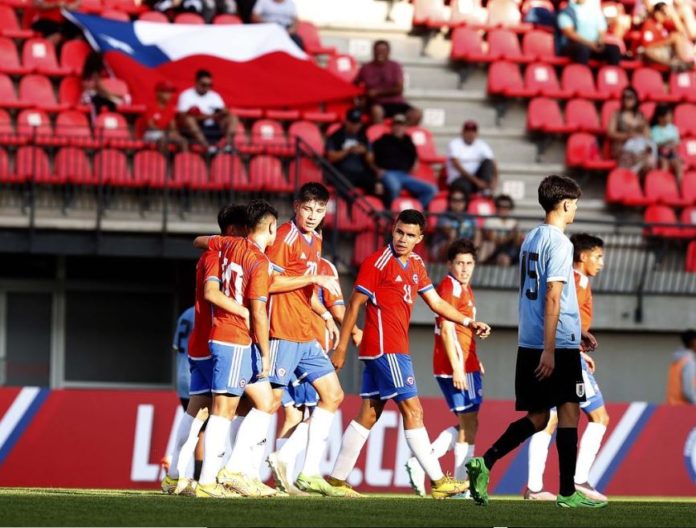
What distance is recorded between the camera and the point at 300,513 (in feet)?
28.3

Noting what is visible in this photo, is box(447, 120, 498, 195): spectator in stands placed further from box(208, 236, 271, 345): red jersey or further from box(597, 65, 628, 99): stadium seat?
box(208, 236, 271, 345): red jersey

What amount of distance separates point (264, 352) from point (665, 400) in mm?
9436

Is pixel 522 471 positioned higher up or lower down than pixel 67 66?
lower down

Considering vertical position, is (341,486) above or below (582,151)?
below

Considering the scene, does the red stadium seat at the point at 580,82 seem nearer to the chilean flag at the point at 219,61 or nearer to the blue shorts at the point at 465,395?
the chilean flag at the point at 219,61

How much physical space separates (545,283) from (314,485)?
7.85 ft

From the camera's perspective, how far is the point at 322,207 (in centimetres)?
1116

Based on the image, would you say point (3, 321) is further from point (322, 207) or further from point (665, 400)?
point (322, 207)

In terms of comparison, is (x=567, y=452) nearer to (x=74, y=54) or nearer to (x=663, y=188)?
(x=663, y=188)

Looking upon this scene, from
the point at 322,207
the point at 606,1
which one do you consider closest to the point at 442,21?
the point at 606,1

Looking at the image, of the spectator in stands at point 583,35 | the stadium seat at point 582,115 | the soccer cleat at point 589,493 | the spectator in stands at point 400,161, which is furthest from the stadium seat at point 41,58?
the soccer cleat at point 589,493

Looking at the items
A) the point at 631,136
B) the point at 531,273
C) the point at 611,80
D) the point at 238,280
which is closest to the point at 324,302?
the point at 238,280

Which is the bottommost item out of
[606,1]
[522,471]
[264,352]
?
[522,471]

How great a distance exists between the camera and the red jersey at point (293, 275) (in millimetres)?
11148
